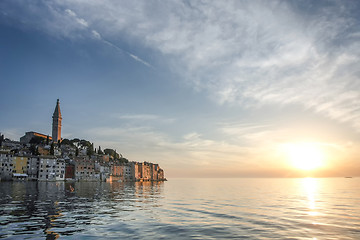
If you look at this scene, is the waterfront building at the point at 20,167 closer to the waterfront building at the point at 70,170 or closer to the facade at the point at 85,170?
the waterfront building at the point at 70,170

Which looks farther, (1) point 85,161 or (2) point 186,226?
(1) point 85,161

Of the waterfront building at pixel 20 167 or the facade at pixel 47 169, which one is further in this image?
the facade at pixel 47 169

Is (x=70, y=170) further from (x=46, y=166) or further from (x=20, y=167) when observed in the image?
(x=20, y=167)

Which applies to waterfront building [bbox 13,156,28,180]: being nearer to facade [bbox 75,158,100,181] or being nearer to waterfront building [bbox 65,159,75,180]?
waterfront building [bbox 65,159,75,180]

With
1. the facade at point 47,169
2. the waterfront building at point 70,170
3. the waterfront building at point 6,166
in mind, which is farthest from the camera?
the waterfront building at point 70,170

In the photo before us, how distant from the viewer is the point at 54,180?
14575 cm

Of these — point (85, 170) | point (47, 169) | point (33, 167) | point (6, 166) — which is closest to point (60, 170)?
point (47, 169)

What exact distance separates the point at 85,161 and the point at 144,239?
160572mm

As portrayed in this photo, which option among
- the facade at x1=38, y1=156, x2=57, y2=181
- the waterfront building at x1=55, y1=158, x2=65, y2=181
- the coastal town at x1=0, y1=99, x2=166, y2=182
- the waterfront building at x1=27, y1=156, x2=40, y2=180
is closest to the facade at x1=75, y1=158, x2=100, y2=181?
the coastal town at x1=0, y1=99, x2=166, y2=182

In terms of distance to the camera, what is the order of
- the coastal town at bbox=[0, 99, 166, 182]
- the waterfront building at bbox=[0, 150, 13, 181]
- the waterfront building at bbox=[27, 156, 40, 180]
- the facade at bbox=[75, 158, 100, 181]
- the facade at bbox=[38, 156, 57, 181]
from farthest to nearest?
the facade at bbox=[75, 158, 100, 181], the facade at bbox=[38, 156, 57, 181], the waterfront building at bbox=[27, 156, 40, 180], the coastal town at bbox=[0, 99, 166, 182], the waterfront building at bbox=[0, 150, 13, 181]

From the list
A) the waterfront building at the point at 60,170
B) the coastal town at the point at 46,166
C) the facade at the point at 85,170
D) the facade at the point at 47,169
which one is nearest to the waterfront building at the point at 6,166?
the coastal town at the point at 46,166

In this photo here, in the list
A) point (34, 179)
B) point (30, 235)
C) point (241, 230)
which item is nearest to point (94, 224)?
point (30, 235)

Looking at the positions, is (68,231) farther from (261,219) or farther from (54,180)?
(54,180)

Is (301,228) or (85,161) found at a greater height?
(85,161)
